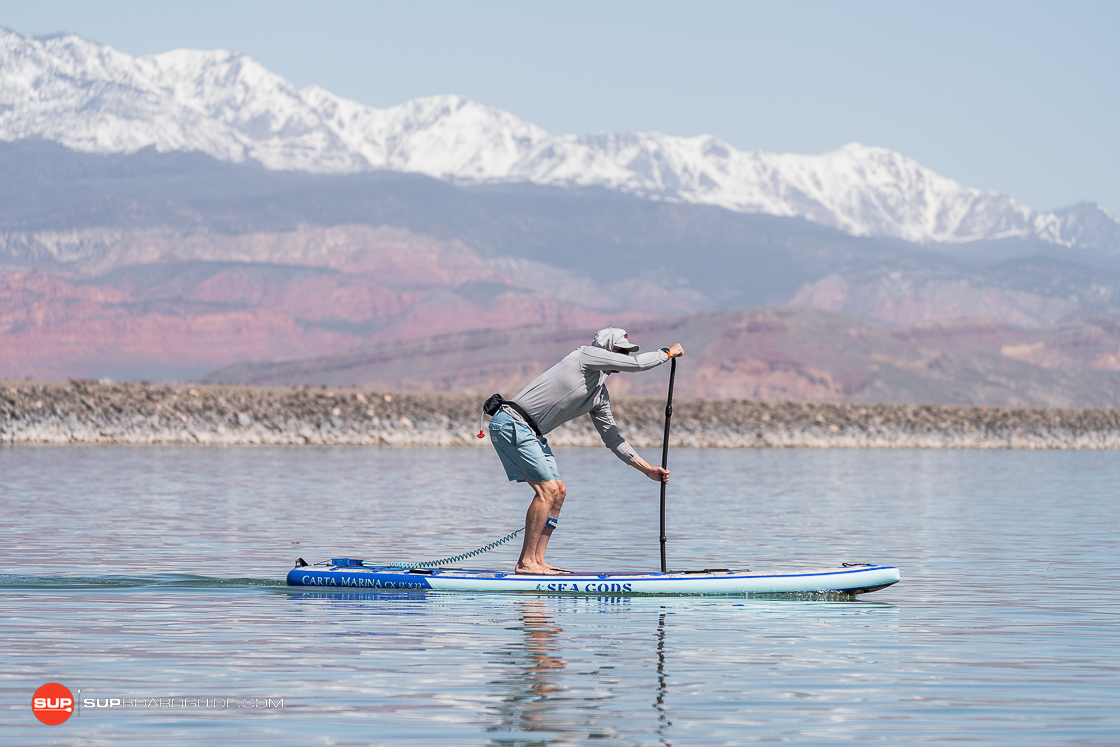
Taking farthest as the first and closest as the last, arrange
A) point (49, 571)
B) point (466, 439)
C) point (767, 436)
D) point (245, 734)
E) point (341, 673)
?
point (767, 436) → point (466, 439) → point (49, 571) → point (341, 673) → point (245, 734)

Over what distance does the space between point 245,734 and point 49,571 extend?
9.15m

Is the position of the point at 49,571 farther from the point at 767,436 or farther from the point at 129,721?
the point at 767,436

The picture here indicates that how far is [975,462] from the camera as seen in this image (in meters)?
63.1

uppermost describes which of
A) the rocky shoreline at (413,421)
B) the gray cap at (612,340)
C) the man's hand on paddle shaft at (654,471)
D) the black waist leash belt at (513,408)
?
the gray cap at (612,340)

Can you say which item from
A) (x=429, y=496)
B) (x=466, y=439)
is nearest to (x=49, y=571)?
(x=429, y=496)

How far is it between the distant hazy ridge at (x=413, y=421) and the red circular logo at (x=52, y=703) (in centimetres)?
5571

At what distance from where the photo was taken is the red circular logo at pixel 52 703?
9180mm

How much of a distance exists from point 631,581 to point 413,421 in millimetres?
58811

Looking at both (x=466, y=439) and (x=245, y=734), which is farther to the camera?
(x=466, y=439)

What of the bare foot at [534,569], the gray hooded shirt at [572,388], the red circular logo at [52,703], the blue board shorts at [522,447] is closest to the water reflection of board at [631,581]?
the bare foot at [534,569]

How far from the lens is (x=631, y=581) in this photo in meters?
15.4

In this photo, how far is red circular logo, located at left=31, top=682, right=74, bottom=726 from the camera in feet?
30.1

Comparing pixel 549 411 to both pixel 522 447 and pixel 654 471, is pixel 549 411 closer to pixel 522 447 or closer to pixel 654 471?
pixel 522 447

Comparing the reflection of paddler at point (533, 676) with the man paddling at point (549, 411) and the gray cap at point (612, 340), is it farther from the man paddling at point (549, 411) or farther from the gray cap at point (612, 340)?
the gray cap at point (612, 340)
